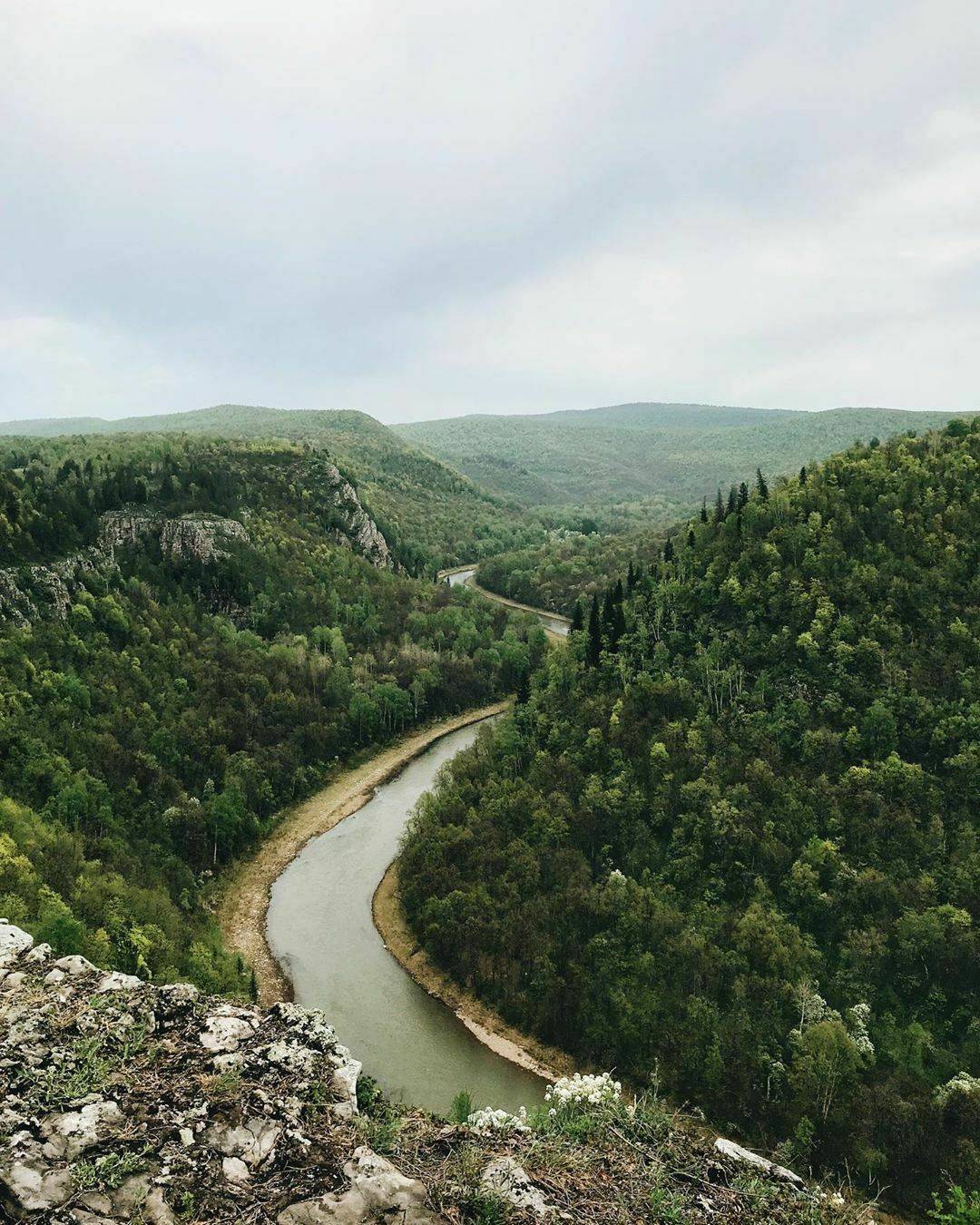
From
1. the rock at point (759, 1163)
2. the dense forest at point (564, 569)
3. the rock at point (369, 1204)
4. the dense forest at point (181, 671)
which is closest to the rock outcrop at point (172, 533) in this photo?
the dense forest at point (181, 671)

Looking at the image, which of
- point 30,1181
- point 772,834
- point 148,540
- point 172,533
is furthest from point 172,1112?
point 172,533

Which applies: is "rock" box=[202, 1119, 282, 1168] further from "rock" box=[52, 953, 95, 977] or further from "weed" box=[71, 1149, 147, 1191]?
"rock" box=[52, 953, 95, 977]

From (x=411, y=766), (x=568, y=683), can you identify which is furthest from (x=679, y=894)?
(x=411, y=766)

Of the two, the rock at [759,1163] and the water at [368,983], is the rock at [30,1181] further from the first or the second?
the water at [368,983]

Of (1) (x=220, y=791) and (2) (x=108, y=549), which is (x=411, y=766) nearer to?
(1) (x=220, y=791)

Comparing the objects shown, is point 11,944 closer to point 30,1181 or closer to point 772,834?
point 30,1181
